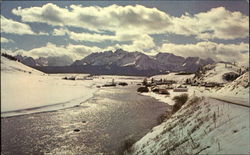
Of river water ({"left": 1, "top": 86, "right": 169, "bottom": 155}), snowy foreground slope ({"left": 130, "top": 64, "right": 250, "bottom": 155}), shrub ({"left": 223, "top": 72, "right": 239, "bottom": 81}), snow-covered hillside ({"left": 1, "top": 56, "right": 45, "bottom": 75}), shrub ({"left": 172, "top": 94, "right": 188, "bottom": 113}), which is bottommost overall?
river water ({"left": 1, "top": 86, "right": 169, "bottom": 155})

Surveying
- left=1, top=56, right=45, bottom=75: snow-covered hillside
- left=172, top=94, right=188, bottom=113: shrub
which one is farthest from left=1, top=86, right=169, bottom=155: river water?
left=1, top=56, right=45, bottom=75: snow-covered hillside

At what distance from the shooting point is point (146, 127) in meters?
41.6

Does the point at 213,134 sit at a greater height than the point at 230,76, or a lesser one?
lesser

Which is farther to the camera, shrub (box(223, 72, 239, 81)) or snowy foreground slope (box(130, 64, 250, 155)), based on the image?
shrub (box(223, 72, 239, 81))

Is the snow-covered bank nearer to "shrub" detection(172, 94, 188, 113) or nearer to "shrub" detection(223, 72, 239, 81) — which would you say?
"shrub" detection(172, 94, 188, 113)

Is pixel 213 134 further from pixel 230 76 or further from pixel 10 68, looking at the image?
pixel 230 76

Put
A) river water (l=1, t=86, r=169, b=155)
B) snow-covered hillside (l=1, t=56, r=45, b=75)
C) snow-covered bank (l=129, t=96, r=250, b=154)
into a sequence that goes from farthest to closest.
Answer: snow-covered hillside (l=1, t=56, r=45, b=75)
river water (l=1, t=86, r=169, b=155)
snow-covered bank (l=129, t=96, r=250, b=154)

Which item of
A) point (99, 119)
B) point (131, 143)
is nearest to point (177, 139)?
point (131, 143)

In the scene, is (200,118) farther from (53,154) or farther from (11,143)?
(11,143)

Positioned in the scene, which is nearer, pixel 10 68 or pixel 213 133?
pixel 213 133

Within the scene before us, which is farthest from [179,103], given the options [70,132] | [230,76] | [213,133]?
[230,76]

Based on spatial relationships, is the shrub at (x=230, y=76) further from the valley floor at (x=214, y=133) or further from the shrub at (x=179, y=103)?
the valley floor at (x=214, y=133)

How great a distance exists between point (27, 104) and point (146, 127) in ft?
99.9

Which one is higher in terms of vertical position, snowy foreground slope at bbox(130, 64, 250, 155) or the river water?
snowy foreground slope at bbox(130, 64, 250, 155)
